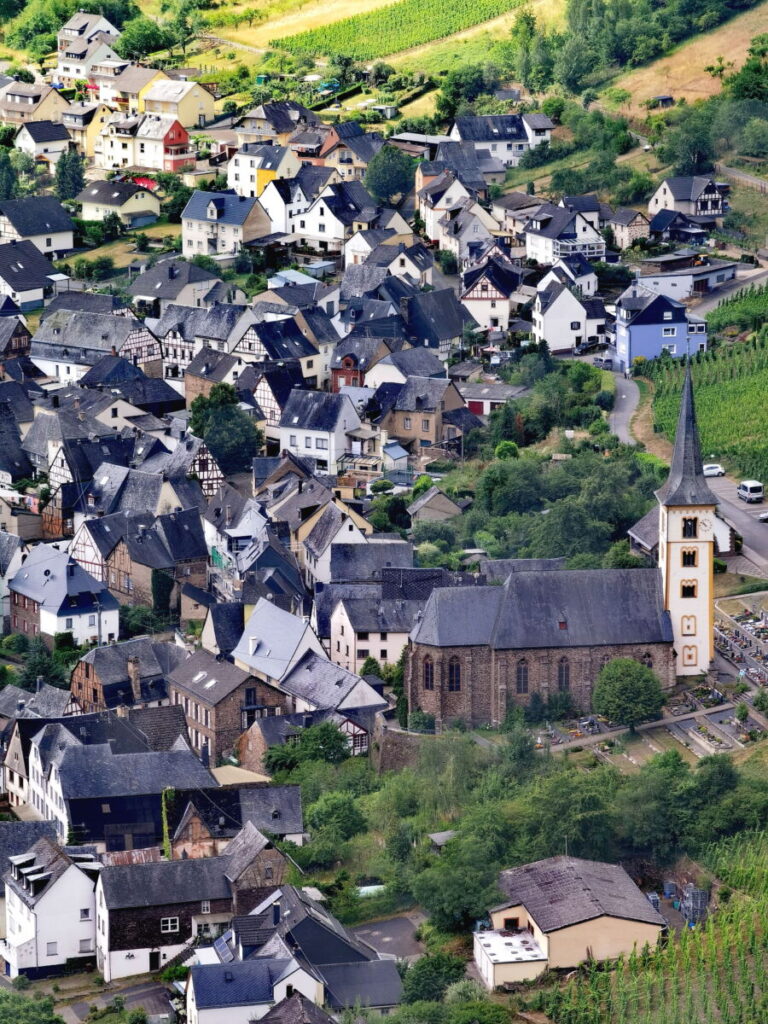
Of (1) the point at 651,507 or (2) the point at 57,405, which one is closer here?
(1) the point at 651,507

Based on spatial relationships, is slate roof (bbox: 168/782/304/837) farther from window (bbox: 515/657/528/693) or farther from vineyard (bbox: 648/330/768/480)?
vineyard (bbox: 648/330/768/480)

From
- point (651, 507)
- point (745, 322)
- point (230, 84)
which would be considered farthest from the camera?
point (230, 84)

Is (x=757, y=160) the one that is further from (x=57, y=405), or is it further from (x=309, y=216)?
(x=57, y=405)

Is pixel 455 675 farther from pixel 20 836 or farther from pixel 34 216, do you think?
pixel 34 216

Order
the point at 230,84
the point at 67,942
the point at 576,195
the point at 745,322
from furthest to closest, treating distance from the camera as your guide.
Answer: the point at 230,84
the point at 576,195
the point at 745,322
the point at 67,942

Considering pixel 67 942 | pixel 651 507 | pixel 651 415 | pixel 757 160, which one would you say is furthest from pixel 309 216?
pixel 67 942

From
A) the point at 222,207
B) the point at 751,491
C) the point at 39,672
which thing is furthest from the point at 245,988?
the point at 222,207

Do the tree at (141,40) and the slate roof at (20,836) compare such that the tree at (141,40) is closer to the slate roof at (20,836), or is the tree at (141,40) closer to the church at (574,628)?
the church at (574,628)
